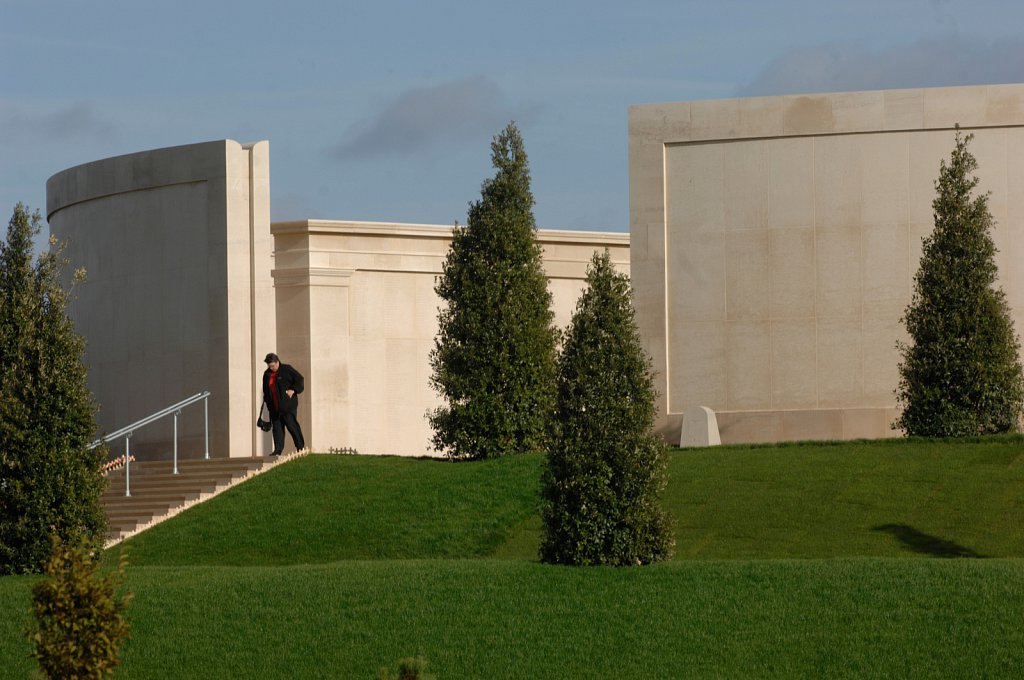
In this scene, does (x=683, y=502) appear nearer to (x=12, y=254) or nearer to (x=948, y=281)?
(x=948, y=281)

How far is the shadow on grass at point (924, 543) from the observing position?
56.1 ft

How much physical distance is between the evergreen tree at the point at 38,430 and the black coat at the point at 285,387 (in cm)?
681

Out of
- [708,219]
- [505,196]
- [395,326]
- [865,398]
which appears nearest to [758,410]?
[865,398]

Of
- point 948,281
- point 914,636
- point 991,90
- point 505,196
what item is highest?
point 991,90

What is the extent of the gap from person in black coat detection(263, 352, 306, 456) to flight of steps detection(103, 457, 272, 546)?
1.89 ft

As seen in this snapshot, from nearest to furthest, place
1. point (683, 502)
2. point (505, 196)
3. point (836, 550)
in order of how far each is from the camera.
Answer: point (836, 550) < point (683, 502) < point (505, 196)

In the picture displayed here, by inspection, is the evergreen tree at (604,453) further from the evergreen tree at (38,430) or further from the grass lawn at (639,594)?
the evergreen tree at (38,430)

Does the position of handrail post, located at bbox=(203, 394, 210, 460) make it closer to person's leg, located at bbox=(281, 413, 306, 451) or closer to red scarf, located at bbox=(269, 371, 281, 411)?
red scarf, located at bbox=(269, 371, 281, 411)

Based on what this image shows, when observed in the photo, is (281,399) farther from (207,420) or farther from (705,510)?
(705,510)

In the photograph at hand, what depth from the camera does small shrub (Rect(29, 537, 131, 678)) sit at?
39.7 feet

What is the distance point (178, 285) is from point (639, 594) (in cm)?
1649

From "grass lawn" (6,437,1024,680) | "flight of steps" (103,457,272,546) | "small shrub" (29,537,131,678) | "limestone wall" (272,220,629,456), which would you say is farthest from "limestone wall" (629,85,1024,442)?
"small shrub" (29,537,131,678)

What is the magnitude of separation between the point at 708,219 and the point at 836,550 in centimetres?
962

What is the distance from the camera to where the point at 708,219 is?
25953 mm
